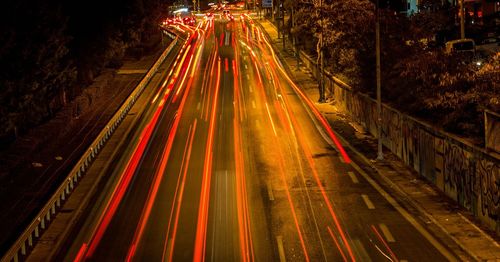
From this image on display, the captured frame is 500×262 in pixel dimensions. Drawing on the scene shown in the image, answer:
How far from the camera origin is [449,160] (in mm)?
22719

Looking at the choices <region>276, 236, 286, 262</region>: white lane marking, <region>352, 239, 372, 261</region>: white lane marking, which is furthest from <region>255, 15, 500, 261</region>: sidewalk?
<region>276, 236, 286, 262</region>: white lane marking

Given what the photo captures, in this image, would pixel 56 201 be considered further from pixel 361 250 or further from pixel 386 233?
pixel 386 233

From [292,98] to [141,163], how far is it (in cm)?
2025

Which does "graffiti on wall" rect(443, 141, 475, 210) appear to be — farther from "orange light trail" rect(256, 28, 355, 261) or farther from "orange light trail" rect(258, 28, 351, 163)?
"orange light trail" rect(258, 28, 351, 163)

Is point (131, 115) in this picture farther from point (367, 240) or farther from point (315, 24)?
point (367, 240)

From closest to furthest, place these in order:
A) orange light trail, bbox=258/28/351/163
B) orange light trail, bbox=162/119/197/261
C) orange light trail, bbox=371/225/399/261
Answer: orange light trail, bbox=371/225/399/261, orange light trail, bbox=162/119/197/261, orange light trail, bbox=258/28/351/163

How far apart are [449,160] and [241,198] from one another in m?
7.64

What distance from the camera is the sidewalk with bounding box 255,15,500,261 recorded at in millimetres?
18047

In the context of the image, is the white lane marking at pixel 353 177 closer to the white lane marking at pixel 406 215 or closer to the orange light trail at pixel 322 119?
the white lane marking at pixel 406 215

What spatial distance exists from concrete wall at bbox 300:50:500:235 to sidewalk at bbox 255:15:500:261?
37 cm

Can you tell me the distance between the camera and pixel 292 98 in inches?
1917

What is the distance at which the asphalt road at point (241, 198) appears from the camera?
18688 millimetres

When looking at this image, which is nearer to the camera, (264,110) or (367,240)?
(367,240)

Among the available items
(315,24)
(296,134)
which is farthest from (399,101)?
(315,24)
